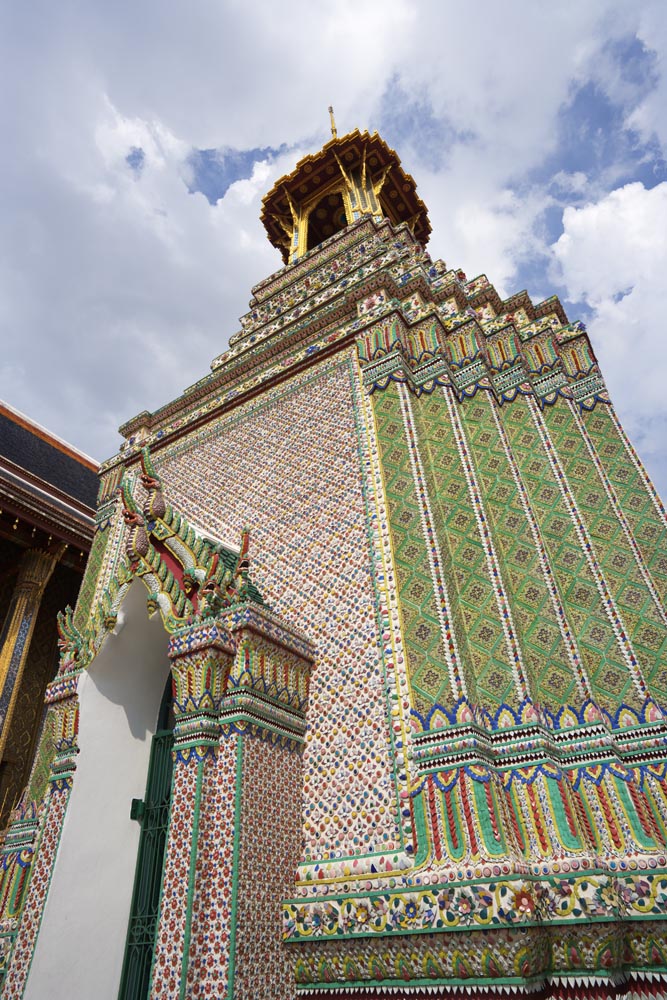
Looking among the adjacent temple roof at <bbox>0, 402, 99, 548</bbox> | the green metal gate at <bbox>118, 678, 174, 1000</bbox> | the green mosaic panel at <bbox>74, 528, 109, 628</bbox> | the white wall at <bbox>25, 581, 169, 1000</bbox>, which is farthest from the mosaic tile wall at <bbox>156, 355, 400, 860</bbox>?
the adjacent temple roof at <bbox>0, 402, 99, 548</bbox>

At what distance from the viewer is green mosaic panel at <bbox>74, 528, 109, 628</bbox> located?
23.6 ft

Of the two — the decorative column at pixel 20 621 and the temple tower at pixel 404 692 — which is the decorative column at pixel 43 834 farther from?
the decorative column at pixel 20 621

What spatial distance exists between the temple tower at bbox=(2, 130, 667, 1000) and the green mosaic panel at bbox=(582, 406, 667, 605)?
0.02 m

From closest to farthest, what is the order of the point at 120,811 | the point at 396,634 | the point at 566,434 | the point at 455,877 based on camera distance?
the point at 455,877, the point at 396,634, the point at 120,811, the point at 566,434

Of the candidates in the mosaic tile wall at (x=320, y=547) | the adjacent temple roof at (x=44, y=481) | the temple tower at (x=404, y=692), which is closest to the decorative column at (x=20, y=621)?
the adjacent temple roof at (x=44, y=481)

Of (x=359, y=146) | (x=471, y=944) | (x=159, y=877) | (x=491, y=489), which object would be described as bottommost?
(x=471, y=944)

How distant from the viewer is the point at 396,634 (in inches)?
174

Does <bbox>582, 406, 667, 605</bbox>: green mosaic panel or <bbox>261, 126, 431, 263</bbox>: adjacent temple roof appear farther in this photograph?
<bbox>261, 126, 431, 263</bbox>: adjacent temple roof

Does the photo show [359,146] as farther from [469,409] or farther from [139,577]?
[139,577]

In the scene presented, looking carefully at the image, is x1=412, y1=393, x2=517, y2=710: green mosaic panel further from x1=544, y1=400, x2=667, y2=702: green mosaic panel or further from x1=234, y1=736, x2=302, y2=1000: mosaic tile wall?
x1=234, y1=736, x2=302, y2=1000: mosaic tile wall

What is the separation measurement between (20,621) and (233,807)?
22.2 ft

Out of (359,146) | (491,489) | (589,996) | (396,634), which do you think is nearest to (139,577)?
(396,634)

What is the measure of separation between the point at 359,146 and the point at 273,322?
5327 mm

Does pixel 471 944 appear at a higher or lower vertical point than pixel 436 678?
lower
